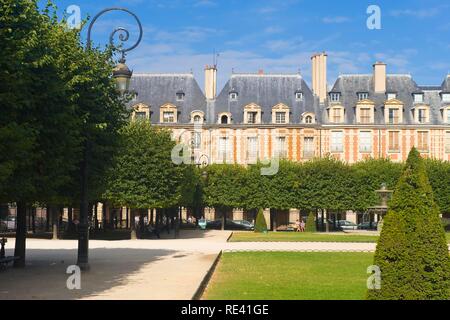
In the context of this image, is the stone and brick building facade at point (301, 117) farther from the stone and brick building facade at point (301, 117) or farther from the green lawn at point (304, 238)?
the green lawn at point (304, 238)

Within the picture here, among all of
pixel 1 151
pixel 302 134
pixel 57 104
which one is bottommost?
pixel 1 151

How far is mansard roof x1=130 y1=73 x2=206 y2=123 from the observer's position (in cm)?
6544

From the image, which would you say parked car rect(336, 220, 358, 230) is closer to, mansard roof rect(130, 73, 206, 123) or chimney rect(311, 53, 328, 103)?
chimney rect(311, 53, 328, 103)

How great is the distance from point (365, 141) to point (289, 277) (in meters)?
48.7

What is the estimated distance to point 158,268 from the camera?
1920cm

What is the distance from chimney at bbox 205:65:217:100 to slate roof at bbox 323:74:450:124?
11166 millimetres

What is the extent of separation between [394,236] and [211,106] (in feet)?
183

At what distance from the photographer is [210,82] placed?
66.1 meters

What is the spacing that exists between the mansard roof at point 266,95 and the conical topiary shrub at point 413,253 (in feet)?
177

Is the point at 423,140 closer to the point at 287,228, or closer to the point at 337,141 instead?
the point at 337,141

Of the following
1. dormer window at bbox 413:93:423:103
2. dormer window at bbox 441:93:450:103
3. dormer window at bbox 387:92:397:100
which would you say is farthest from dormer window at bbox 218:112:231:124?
dormer window at bbox 441:93:450:103

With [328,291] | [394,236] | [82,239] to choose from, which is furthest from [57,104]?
[394,236]

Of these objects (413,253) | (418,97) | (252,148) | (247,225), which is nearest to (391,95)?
(418,97)
